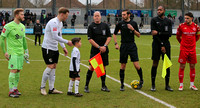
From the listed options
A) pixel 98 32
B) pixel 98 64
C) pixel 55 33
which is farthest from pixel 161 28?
pixel 55 33

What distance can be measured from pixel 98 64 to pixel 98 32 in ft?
2.83

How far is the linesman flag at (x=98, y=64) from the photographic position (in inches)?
325

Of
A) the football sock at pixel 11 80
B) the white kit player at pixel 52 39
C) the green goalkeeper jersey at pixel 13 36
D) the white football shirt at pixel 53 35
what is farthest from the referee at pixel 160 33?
the football sock at pixel 11 80

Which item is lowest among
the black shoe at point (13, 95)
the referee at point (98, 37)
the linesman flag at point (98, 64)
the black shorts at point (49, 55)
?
the black shoe at point (13, 95)

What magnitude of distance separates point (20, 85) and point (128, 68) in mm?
5135

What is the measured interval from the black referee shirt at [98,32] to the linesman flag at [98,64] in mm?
397

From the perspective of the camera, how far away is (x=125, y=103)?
7125mm

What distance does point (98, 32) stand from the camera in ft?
27.5

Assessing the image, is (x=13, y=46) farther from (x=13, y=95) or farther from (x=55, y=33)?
(x=13, y=95)

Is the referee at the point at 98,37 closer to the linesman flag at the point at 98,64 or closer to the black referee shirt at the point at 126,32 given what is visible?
the linesman flag at the point at 98,64

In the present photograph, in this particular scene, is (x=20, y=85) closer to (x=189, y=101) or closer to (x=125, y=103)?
(x=125, y=103)

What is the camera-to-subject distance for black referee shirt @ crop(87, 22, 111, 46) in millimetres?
8367

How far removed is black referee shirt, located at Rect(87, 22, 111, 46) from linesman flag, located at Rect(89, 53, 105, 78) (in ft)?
1.30

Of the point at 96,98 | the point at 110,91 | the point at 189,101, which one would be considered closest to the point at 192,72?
the point at 189,101
